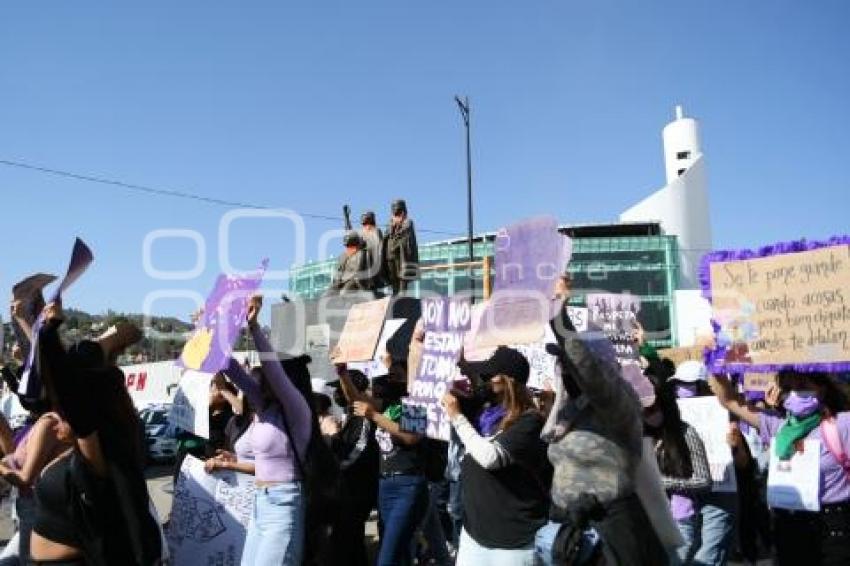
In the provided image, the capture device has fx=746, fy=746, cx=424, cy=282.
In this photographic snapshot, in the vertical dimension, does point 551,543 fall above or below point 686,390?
below

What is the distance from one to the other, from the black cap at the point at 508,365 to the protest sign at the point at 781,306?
5.26 feet

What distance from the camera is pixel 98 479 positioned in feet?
9.72

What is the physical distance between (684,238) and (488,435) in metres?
75.7

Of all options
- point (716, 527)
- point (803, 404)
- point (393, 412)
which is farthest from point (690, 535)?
point (393, 412)

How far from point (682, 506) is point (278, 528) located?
2245 mm

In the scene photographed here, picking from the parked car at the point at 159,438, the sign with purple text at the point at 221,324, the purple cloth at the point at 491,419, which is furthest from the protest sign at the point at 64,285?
the parked car at the point at 159,438

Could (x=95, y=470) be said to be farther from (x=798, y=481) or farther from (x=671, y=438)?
(x=798, y=481)

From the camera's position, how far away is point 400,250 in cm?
937

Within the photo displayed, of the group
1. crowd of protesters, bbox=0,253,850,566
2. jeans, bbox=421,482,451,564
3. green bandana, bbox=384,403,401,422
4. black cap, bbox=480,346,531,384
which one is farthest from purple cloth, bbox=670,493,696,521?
jeans, bbox=421,482,451,564

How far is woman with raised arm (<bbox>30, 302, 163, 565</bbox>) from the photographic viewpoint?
112 inches

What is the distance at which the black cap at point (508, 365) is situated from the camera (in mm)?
3758

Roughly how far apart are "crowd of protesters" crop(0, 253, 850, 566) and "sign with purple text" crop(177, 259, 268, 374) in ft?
0.29

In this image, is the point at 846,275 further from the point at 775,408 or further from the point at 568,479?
the point at 568,479

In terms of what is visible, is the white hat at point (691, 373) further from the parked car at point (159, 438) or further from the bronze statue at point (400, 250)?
the parked car at point (159, 438)
